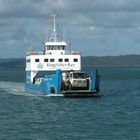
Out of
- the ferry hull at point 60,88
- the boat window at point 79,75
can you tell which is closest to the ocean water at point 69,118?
the ferry hull at point 60,88

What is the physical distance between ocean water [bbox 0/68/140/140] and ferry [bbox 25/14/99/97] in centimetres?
113

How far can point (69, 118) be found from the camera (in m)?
45.3

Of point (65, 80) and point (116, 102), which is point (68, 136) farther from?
point (65, 80)

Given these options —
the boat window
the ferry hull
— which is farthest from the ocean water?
the boat window

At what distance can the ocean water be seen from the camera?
119ft

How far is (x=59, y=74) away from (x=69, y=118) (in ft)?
54.4

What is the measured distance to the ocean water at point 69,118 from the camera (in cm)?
3641

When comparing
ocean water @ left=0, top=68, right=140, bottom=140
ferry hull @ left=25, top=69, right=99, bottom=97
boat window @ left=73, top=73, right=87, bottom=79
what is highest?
boat window @ left=73, top=73, right=87, bottom=79

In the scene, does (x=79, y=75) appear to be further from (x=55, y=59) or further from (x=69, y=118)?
(x=69, y=118)

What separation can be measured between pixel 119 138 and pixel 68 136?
286 centimetres

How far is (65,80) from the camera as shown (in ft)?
207

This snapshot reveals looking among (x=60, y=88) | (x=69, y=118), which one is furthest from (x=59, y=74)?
(x=69, y=118)

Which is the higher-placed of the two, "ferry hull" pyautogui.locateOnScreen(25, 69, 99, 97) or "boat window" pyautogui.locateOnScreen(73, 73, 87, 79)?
"boat window" pyautogui.locateOnScreen(73, 73, 87, 79)

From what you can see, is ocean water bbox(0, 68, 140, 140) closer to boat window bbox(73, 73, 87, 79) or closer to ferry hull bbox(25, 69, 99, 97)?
ferry hull bbox(25, 69, 99, 97)
